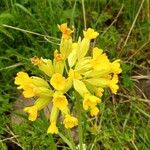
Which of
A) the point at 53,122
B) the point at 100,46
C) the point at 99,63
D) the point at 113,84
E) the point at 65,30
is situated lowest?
the point at 100,46

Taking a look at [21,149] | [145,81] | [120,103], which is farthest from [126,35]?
[21,149]

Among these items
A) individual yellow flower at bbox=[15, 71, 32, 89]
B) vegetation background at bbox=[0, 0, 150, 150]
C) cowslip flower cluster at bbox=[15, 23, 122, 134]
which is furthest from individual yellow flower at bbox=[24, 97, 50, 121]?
vegetation background at bbox=[0, 0, 150, 150]

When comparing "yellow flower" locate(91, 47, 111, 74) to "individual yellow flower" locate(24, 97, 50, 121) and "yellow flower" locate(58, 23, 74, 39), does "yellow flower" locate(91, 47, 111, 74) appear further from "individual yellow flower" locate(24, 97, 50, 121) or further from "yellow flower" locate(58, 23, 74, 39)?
"individual yellow flower" locate(24, 97, 50, 121)

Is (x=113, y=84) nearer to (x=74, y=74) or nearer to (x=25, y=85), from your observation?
(x=74, y=74)

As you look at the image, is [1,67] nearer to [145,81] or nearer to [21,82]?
[145,81]

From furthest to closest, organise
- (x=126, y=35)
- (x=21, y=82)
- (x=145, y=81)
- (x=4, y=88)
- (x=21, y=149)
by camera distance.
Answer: (x=126, y=35) < (x=145, y=81) < (x=4, y=88) < (x=21, y=149) < (x=21, y=82)

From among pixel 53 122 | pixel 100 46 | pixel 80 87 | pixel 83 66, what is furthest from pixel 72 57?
pixel 100 46

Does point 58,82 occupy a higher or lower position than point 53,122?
higher

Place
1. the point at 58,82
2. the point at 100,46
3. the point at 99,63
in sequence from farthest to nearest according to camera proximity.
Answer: the point at 100,46, the point at 99,63, the point at 58,82
